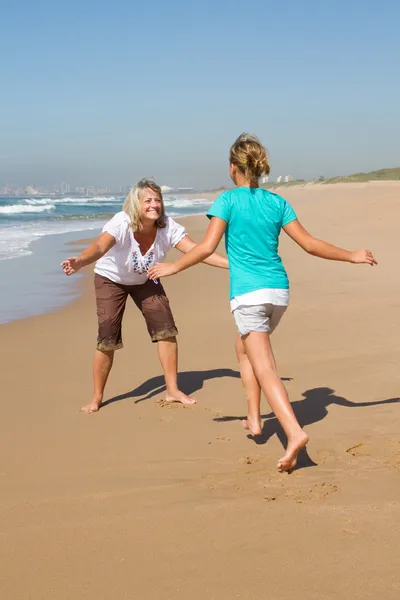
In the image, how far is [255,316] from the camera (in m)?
3.74

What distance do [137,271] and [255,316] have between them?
1.49 metres

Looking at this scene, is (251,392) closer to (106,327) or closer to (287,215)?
(287,215)

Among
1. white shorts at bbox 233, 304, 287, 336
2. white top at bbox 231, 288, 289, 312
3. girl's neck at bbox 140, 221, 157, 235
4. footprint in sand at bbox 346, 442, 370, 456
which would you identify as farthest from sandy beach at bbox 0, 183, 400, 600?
girl's neck at bbox 140, 221, 157, 235

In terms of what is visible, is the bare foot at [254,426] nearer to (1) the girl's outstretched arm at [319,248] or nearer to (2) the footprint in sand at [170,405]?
(2) the footprint in sand at [170,405]

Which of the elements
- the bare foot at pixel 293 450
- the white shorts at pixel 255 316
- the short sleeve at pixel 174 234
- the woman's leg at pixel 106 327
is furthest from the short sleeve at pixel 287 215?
the woman's leg at pixel 106 327

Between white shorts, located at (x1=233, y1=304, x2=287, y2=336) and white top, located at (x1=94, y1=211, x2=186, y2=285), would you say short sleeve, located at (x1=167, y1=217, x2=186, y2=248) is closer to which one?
white top, located at (x1=94, y1=211, x2=186, y2=285)

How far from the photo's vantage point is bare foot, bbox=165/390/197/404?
16.5 ft

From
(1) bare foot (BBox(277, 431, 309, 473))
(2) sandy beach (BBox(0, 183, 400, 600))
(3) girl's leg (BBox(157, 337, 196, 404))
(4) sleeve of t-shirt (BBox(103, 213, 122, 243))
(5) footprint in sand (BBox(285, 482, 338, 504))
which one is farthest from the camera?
(3) girl's leg (BBox(157, 337, 196, 404))

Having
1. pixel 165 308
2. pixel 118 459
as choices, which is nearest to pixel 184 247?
pixel 165 308

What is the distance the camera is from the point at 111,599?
246 cm

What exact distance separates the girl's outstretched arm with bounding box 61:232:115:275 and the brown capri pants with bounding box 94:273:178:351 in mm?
475

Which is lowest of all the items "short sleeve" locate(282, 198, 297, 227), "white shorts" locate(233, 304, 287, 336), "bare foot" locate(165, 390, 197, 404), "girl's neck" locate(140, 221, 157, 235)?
"bare foot" locate(165, 390, 197, 404)

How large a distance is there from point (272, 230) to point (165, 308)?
163 cm

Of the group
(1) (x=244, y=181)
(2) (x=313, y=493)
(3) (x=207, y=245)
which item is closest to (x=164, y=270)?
(3) (x=207, y=245)
